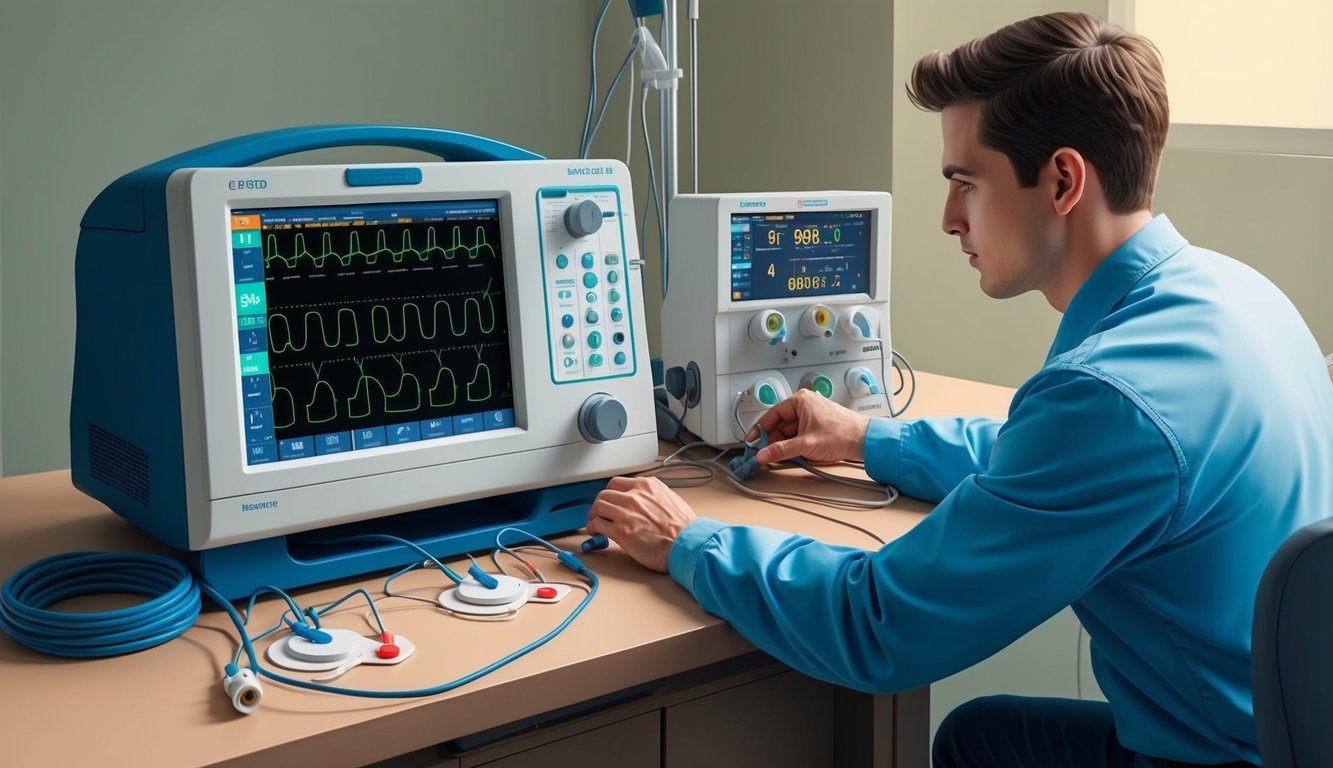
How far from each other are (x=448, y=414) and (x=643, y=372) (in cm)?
24

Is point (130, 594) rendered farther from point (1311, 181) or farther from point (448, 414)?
point (1311, 181)

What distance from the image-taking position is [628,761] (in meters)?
1.17

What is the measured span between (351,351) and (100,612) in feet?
1.07

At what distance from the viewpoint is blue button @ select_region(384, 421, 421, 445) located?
3.94 feet

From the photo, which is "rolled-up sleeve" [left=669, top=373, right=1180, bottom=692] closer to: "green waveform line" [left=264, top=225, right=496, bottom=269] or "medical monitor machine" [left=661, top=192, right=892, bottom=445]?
"green waveform line" [left=264, top=225, right=496, bottom=269]

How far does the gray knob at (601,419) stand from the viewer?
1.29 meters

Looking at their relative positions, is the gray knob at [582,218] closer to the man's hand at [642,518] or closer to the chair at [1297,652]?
the man's hand at [642,518]

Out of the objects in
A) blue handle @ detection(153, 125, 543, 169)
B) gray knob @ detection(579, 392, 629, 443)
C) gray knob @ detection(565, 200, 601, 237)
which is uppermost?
blue handle @ detection(153, 125, 543, 169)

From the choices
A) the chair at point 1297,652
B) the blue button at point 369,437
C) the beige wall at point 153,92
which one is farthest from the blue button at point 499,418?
the beige wall at point 153,92

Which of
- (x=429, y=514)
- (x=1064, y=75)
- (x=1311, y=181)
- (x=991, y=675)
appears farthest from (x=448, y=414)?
(x=1311, y=181)

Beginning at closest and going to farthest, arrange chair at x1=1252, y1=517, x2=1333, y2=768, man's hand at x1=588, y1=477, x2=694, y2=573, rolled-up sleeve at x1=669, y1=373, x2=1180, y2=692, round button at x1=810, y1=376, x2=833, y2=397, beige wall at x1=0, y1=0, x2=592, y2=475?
chair at x1=1252, y1=517, x2=1333, y2=768, rolled-up sleeve at x1=669, y1=373, x2=1180, y2=692, man's hand at x1=588, y1=477, x2=694, y2=573, round button at x1=810, y1=376, x2=833, y2=397, beige wall at x1=0, y1=0, x2=592, y2=475

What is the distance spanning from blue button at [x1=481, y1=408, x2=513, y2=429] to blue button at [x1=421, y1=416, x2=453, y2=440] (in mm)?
41

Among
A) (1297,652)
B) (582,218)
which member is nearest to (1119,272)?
(1297,652)

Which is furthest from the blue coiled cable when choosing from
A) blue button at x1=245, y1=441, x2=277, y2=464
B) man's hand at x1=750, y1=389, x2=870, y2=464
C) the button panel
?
man's hand at x1=750, y1=389, x2=870, y2=464
